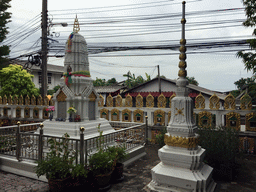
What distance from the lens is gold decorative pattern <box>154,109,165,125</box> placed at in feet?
36.2

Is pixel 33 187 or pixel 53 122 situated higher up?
pixel 53 122

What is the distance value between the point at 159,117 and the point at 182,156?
20.6ft

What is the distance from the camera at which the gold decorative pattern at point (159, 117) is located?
11.0 m

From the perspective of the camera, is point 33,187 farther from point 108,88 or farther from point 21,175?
point 108,88

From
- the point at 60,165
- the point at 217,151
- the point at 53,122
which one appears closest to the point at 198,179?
the point at 217,151

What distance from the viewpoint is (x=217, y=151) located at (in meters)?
6.25

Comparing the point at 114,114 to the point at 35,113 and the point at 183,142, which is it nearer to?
the point at 35,113

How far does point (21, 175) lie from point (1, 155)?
1428 mm

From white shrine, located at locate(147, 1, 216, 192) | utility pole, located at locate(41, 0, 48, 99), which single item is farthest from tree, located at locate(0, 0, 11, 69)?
white shrine, located at locate(147, 1, 216, 192)

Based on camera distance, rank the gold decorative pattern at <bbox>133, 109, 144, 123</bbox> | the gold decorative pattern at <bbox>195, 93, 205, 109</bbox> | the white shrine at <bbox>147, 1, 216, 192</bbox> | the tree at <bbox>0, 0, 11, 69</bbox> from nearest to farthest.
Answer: the white shrine at <bbox>147, 1, 216, 192</bbox> → the gold decorative pattern at <bbox>195, 93, 205, 109</bbox> → the gold decorative pattern at <bbox>133, 109, 144, 123</bbox> → the tree at <bbox>0, 0, 11, 69</bbox>

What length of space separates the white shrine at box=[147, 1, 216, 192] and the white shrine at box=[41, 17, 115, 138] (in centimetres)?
390

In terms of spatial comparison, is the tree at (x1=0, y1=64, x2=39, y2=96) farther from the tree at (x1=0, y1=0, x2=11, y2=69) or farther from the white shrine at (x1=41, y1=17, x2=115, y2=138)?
the white shrine at (x1=41, y1=17, x2=115, y2=138)

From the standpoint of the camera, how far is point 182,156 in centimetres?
492

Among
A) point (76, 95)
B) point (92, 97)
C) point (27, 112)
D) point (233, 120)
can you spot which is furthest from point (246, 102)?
point (27, 112)
